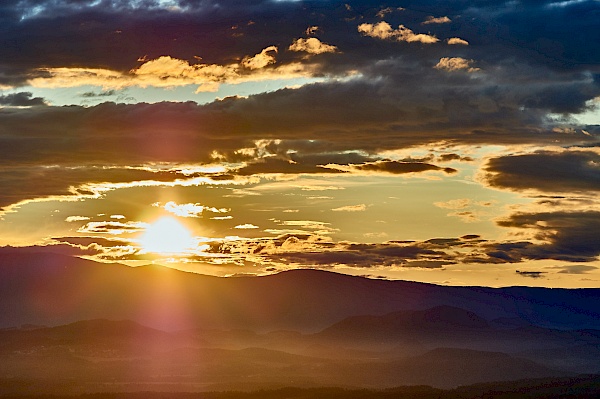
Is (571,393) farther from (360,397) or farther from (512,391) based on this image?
(360,397)

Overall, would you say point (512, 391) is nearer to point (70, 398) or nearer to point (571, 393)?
point (571, 393)

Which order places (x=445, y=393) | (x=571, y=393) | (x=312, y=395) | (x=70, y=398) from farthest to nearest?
(x=70, y=398), (x=312, y=395), (x=445, y=393), (x=571, y=393)

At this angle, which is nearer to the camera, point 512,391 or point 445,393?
point 512,391

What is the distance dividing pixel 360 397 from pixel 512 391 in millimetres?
33174

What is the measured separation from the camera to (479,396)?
12762 centimetres

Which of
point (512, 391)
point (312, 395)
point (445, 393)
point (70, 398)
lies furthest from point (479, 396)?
point (70, 398)

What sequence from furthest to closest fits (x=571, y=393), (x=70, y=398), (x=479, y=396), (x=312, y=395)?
(x=70, y=398) < (x=312, y=395) < (x=479, y=396) < (x=571, y=393)

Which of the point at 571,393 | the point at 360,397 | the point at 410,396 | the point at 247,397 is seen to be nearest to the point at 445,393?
the point at 410,396

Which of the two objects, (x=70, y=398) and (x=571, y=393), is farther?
(x=70, y=398)

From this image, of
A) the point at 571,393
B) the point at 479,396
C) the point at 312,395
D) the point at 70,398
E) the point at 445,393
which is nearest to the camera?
the point at 571,393

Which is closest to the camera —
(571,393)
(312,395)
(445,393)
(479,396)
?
(571,393)

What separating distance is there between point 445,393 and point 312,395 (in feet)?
134

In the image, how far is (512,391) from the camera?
129750 mm

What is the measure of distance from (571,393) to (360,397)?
49256 millimetres
